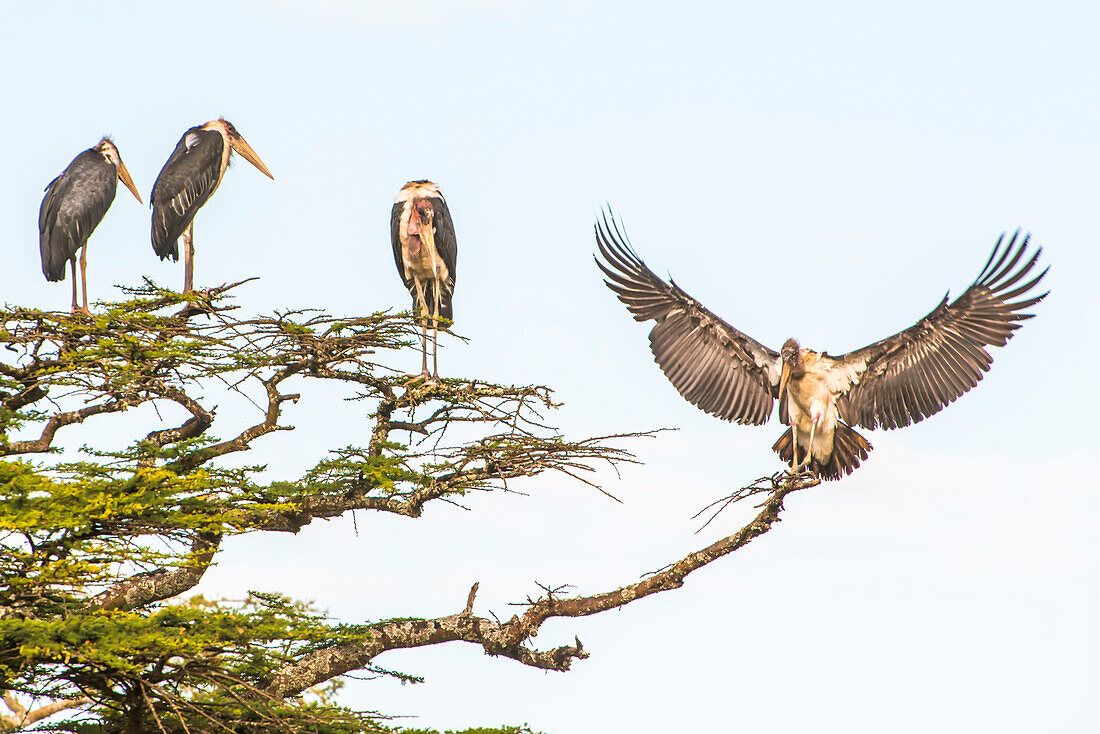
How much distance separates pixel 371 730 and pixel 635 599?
2051 millimetres

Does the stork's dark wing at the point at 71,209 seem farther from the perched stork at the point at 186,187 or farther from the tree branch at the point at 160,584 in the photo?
the tree branch at the point at 160,584

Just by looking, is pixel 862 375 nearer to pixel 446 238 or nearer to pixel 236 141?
pixel 446 238

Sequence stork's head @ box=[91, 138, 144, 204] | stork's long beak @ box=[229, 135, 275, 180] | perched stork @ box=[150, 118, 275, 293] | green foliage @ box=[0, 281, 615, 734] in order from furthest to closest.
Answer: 1. stork's long beak @ box=[229, 135, 275, 180]
2. stork's head @ box=[91, 138, 144, 204]
3. perched stork @ box=[150, 118, 275, 293]
4. green foliage @ box=[0, 281, 615, 734]

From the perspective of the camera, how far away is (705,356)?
9453 mm

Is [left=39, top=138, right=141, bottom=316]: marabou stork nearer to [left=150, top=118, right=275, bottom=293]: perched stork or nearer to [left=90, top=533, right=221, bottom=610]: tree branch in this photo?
[left=150, top=118, right=275, bottom=293]: perched stork

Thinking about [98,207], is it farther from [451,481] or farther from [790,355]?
[790,355]

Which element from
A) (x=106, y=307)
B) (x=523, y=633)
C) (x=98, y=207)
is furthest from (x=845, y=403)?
(x=98, y=207)

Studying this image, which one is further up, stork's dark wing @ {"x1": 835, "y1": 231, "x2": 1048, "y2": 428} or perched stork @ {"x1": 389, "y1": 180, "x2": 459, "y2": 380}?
perched stork @ {"x1": 389, "y1": 180, "x2": 459, "y2": 380}

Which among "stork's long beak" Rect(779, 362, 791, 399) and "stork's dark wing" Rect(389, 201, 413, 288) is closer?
"stork's long beak" Rect(779, 362, 791, 399)

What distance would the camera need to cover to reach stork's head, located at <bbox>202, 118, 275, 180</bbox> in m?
13.1

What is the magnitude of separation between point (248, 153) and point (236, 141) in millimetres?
211

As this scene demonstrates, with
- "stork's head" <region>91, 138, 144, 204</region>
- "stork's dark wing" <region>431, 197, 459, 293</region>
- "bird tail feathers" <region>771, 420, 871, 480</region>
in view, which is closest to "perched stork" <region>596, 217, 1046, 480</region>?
"bird tail feathers" <region>771, 420, 871, 480</region>

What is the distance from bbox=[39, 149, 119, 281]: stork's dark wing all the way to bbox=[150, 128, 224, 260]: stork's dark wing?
497mm

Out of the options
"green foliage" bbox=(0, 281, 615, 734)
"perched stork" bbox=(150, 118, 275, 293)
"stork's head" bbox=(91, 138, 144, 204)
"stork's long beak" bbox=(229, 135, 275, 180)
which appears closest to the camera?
"green foliage" bbox=(0, 281, 615, 734)
